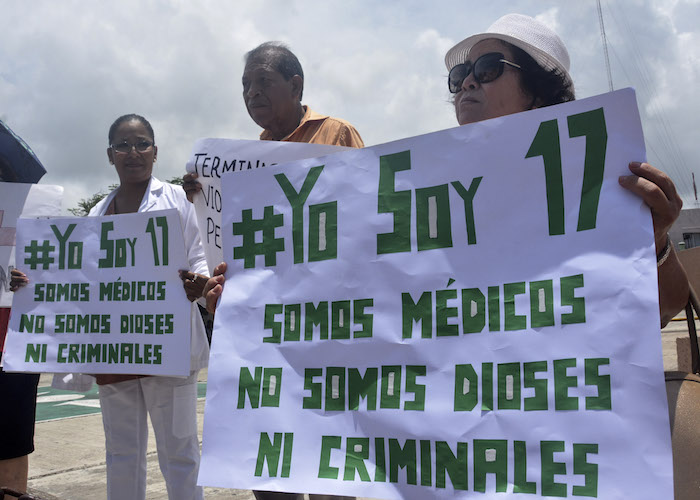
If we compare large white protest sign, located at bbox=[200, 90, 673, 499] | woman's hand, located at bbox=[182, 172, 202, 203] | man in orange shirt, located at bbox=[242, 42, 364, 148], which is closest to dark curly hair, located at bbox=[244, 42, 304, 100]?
man in orange shirt, located at bbox=[242, 42, 364, 148]

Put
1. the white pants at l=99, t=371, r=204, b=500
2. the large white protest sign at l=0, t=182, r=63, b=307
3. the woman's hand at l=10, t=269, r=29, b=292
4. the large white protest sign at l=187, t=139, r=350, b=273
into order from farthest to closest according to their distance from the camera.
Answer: the large white protest sign at l=0, t=182, r=63, b=307, the woman's hand at l=10, t=269, r=29, b=292, the white pants at l=99, t=371, r=204, b=500, the large white protest sign at l=187, t=139, r=350, b=273

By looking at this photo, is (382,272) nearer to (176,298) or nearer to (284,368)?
(284,368)

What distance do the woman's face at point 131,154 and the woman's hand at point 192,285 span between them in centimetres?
71

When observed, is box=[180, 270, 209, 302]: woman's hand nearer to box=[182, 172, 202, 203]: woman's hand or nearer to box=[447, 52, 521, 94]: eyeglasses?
box=[182, 172, 202, 203]: woman's hand

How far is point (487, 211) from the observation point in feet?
5.16

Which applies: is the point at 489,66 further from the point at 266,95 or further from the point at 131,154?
the point at 131,154

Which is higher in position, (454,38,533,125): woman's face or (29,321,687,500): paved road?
(454,38,533,125): woman's face

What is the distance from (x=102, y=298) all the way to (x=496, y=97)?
1973 mm

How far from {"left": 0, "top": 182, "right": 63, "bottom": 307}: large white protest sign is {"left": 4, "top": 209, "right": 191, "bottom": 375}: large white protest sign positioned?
0.33m

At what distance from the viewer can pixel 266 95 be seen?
2627 mm

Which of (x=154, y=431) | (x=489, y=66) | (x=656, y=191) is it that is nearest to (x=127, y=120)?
(x=154, y=431)

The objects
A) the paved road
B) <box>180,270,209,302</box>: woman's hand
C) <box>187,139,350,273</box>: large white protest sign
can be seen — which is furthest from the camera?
the paved road

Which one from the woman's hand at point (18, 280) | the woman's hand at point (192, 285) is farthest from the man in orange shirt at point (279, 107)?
the woman's hand at point (18, 280)

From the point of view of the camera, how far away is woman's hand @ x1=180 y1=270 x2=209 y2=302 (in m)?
2.72
